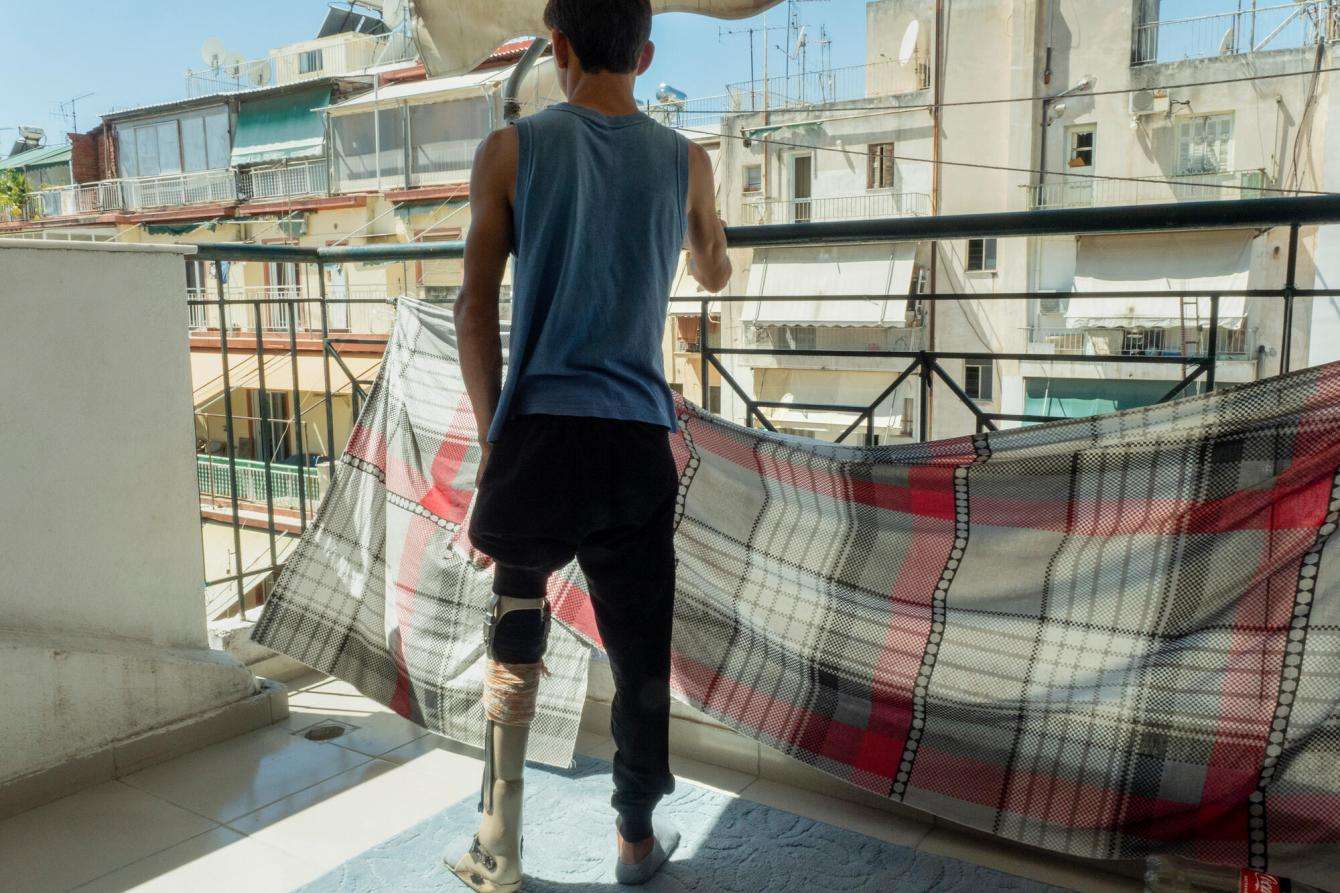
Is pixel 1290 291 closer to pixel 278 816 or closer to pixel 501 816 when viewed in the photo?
pixel 501 816

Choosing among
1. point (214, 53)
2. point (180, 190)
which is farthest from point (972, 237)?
point (214, 53)

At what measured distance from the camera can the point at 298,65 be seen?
1105 inches

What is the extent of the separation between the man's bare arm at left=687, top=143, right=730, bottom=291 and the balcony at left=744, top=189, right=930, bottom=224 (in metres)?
17.6

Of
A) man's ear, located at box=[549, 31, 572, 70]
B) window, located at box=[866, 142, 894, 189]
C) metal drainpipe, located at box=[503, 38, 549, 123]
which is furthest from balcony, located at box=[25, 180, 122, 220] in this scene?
man's ear, located at box=[549, 31, 572, 70]

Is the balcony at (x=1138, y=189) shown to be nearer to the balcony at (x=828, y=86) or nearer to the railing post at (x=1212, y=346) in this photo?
the balcony at (x=828, y=86)

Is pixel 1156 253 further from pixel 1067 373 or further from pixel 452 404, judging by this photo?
pixel 452 404

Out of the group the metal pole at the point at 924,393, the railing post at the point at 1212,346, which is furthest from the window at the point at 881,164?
the railing post at the point at 1212,346

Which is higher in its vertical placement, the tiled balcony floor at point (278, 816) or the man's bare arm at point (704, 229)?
the man's bare arm at point (704, 229)

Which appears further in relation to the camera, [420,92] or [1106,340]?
[420,92]

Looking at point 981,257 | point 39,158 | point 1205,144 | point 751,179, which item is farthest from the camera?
point 39,158

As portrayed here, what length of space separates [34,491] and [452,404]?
34.0 inches

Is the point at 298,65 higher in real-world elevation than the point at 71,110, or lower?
higher

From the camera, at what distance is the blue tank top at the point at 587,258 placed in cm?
137

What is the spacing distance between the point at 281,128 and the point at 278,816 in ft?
75.6
